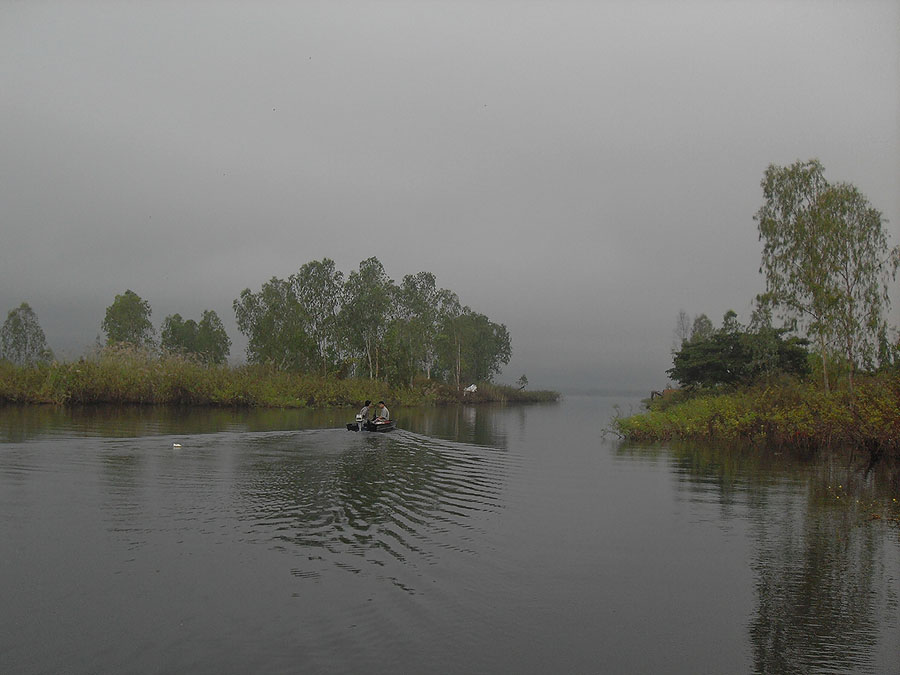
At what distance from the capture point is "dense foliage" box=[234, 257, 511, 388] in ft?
225

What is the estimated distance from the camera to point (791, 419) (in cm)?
2534

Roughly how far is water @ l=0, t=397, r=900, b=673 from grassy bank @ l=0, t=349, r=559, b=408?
24.1 metres

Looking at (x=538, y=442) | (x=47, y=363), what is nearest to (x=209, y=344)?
(x=47, y=363)

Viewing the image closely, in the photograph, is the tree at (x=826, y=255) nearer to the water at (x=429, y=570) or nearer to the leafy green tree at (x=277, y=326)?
the water at (x=429, y=570)

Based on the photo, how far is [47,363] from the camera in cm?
3909

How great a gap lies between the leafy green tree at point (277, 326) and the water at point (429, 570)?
5097 cm

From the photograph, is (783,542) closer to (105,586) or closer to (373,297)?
(105,586)

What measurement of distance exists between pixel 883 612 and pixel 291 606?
7724 millimetres

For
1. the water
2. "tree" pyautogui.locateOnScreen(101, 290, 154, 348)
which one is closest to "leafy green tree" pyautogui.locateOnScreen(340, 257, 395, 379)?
"tree" pyautogui.locateOnScreen(101, 290, 154, 348)

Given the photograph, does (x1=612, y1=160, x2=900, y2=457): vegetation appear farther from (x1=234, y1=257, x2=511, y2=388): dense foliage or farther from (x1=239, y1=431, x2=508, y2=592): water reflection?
(x1=234, y1=257, x2=511, y2=388): dense foliage

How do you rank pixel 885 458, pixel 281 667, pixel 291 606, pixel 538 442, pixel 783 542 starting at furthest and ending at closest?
1. pixel 538 442
2. pixel 885 458
3. pixel 783 542
4. pixel 291 606
5. pixel 281 667

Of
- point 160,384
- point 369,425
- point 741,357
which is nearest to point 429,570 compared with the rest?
point 369,425

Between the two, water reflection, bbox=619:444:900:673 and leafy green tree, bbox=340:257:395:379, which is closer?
water reflection, bbox=619:444:900:673

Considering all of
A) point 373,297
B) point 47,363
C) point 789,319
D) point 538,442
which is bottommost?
point 538,442
